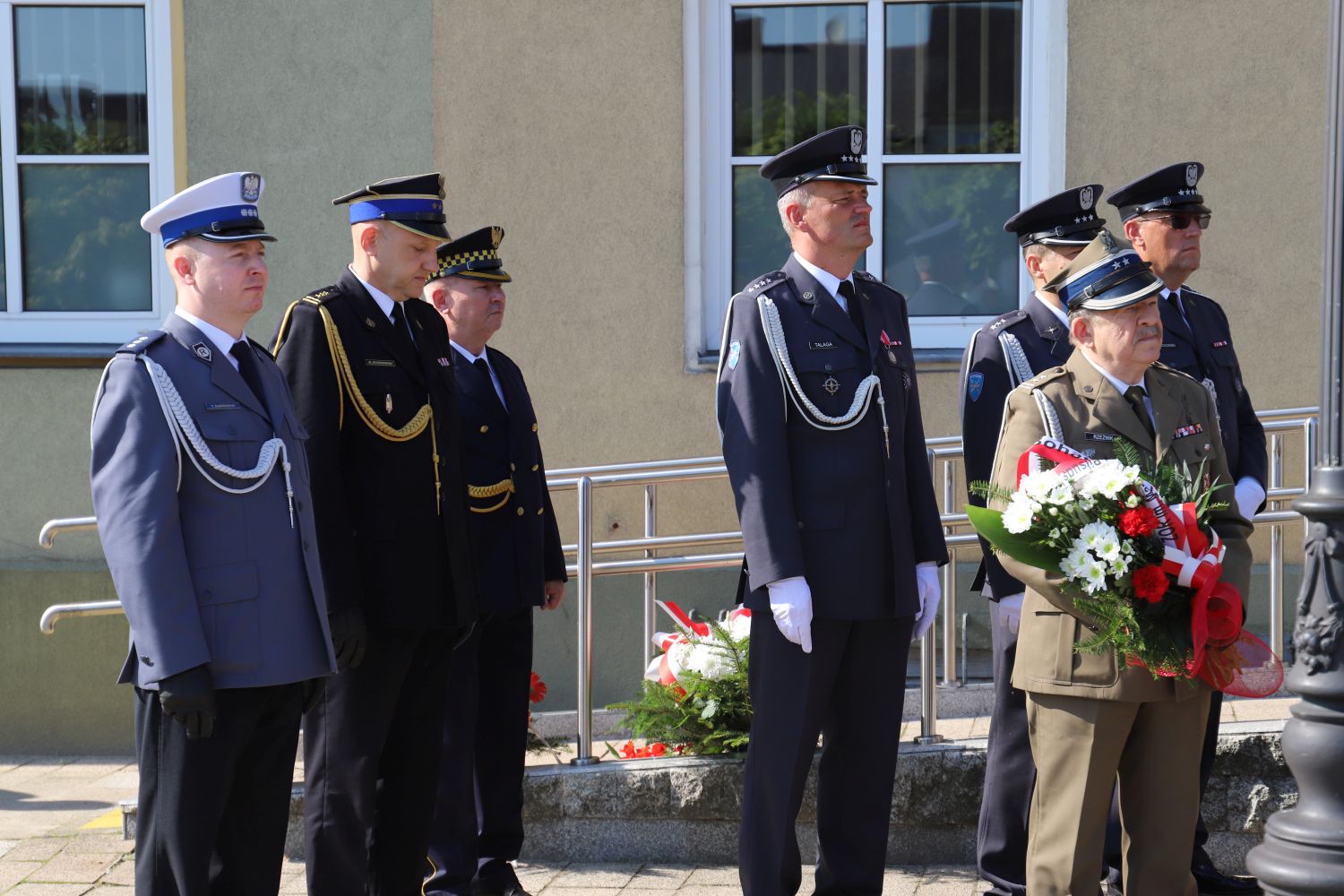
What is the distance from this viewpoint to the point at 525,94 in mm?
7598

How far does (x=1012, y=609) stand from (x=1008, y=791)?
0.53 m

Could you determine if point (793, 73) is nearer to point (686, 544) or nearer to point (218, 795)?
point (686, 544)

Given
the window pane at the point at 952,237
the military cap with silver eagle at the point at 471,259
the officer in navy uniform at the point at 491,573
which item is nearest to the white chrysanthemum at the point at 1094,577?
the officer in navy uniform at the point at 491,573

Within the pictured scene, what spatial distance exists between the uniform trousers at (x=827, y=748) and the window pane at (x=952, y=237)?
3.68m

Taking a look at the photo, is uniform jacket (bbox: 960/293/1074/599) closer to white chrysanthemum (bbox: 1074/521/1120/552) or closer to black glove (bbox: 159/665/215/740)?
white chrysanthemum (bbox: 1074/521/1120/552)

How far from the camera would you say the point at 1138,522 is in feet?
11.4

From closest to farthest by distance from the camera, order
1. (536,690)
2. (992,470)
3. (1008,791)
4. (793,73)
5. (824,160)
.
A: (824,160) < (992,470) < (1008,791) < (536,690) < (793,73)

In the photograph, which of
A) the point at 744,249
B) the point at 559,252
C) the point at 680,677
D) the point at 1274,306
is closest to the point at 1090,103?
the point at 1274,306

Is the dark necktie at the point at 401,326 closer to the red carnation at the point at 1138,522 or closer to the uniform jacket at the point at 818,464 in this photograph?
the uniform jacket at the point at 818,464

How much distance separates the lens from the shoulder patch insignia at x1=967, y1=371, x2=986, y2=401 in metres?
4.62

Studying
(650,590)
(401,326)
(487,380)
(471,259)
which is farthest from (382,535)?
(650,590)

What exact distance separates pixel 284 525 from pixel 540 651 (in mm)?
4019

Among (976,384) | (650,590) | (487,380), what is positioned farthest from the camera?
(650,590)

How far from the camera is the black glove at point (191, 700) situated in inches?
133
